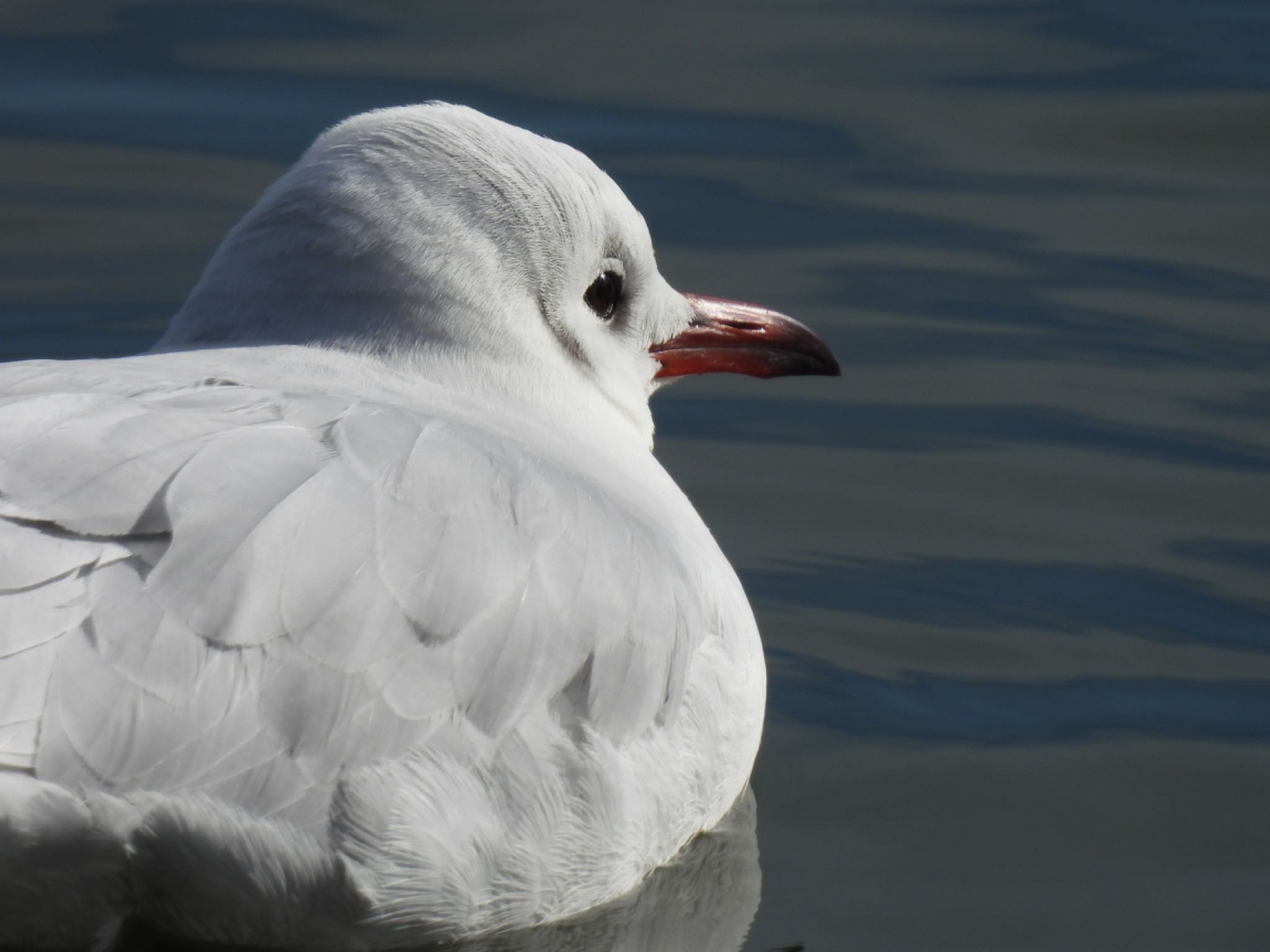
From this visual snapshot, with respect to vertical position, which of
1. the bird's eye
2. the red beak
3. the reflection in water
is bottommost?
the reflection in water

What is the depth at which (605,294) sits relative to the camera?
4.94 metres

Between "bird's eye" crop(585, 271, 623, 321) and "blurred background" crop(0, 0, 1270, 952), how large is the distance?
0.99 meters

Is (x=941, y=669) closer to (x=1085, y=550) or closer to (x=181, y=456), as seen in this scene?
(x=1085, y=550)

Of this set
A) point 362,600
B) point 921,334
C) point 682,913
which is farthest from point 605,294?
point 921,334

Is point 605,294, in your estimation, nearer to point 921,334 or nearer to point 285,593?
point 285,593

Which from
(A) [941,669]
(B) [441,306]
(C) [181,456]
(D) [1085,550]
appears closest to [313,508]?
(C) [181,456]

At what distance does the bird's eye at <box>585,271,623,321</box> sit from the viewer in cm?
487

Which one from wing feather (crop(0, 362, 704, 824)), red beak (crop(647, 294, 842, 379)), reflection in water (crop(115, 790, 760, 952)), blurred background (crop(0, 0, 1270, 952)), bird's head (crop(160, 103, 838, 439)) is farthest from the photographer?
red beak (crop(647, 294, 842, 379))

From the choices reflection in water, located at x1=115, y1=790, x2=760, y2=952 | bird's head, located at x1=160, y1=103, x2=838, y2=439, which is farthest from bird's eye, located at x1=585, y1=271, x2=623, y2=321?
reflection in water, located at x1=115, y1=790, x2=760, y2=952

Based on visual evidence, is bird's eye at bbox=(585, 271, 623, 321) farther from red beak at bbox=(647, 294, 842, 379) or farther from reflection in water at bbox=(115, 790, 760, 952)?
reflection in water at bbox=(115, 790, 760, 952)

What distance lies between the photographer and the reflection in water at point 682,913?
156 inches

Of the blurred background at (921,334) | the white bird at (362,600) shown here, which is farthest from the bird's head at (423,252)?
the blurred background at (921,334)

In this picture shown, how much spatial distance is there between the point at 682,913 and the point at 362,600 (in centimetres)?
109

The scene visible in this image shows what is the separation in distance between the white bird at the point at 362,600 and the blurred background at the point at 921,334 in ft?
2.14
